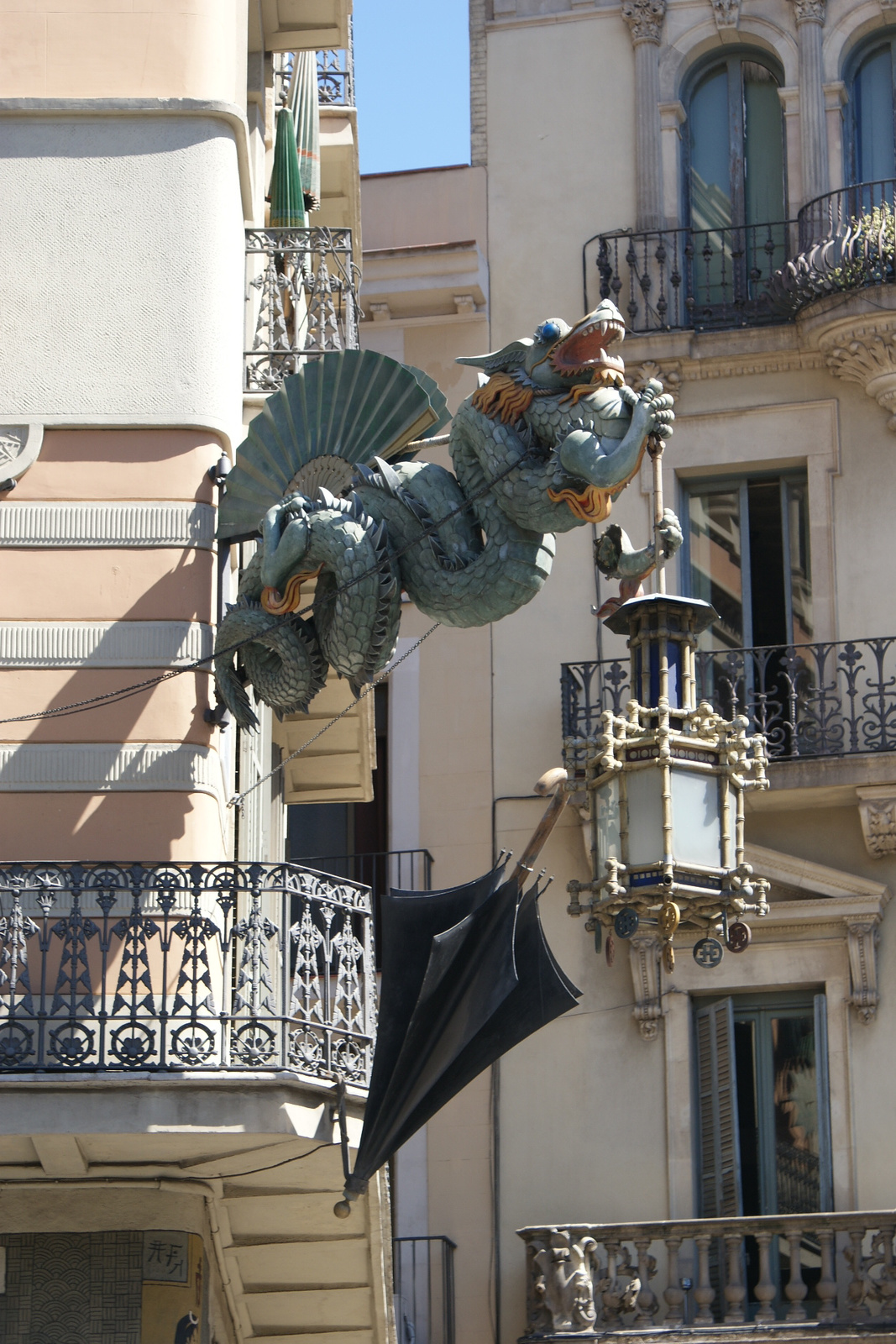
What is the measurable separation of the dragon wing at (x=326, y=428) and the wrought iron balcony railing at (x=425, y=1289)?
8.86 meters

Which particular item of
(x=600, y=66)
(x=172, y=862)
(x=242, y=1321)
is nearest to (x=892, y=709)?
(x=600, y=66)

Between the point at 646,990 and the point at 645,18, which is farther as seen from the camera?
the point at 645,18

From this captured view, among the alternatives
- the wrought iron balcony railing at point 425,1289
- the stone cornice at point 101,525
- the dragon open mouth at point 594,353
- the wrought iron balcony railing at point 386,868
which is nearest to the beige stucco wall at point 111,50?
the stone cornice at point 101,525

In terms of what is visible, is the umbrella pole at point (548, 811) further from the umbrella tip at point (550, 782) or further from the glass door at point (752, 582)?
the glass door at point (752, 582)

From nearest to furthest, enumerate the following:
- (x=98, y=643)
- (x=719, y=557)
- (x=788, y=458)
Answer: (x=98, y=643) → (x=788, y=458) → (x=719, y=557)

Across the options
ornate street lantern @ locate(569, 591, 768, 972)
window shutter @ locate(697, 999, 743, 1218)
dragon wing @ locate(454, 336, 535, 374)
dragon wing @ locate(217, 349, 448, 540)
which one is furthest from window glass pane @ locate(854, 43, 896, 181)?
ornate street lantern @ locate(569, 591, 768, 972)

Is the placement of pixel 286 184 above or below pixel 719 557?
above

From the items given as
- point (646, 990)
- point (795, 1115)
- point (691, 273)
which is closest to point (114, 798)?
point (646, 990)

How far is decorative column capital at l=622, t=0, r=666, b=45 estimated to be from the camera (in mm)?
22469

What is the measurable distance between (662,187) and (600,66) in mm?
1377

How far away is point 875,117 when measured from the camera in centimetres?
2208

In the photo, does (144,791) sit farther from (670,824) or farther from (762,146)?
(762,146)

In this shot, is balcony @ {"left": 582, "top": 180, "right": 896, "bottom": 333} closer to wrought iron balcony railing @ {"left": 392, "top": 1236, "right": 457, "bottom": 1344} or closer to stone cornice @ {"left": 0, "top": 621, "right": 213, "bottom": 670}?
wrought iron balcony railing @ {"left": 392, "top": 1236, "right": 457, "bottom": 1344}

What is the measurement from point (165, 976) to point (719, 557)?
11199 millimetres
